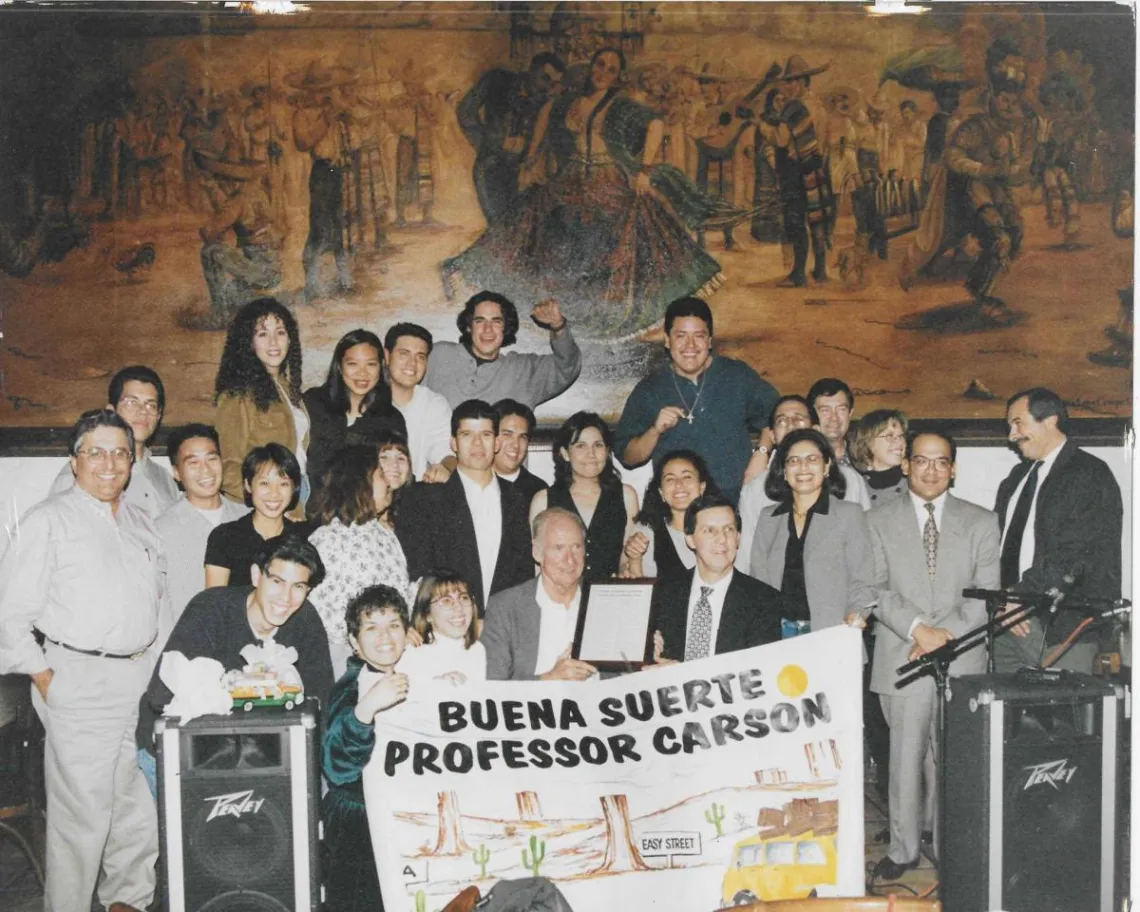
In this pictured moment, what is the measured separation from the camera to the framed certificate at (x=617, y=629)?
18.0ft

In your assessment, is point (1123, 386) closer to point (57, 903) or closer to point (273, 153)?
point (273, 153)

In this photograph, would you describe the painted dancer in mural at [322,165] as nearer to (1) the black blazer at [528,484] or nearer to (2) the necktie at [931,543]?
(1) the black blazer at [528,484]

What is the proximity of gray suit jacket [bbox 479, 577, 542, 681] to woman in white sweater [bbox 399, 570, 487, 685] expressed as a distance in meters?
0.05

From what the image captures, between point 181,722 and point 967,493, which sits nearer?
point 181,722

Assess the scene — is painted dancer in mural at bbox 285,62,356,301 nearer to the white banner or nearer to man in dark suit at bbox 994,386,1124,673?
the white banner

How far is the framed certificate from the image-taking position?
5473 mm

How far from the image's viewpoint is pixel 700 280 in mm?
5953

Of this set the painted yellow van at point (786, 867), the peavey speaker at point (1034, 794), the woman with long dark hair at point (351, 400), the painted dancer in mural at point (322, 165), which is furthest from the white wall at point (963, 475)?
the painted yellow van at point (786, 867)

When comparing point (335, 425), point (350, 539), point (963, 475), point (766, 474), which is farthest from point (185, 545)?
point (963, 475)

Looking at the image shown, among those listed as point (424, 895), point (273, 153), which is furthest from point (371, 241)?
point (424, 895)

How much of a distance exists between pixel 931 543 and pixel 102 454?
386 cm

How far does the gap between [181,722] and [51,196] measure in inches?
103

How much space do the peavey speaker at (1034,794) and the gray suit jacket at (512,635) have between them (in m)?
1.84

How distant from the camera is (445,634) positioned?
5457 millimetres
